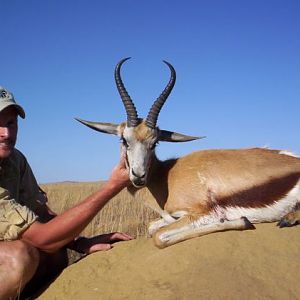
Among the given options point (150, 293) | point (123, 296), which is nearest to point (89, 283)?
point (123, 296)

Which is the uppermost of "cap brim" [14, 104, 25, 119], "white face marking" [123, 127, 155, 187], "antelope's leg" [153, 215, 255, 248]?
"cap brim" [14, 104, 25, 119]

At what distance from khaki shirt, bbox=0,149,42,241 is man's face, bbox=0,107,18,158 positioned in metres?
0.44

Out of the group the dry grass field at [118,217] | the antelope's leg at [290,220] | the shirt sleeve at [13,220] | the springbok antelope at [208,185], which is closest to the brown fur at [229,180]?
the springbok antelope at [208,185]

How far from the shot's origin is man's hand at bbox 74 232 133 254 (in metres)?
5.97

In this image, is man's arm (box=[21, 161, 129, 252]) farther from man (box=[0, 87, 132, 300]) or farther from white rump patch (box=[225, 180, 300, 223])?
white rump patch (box=[225, 180, 300, 223])

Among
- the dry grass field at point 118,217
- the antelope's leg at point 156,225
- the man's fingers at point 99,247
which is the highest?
the antelope's leg at point 156,225

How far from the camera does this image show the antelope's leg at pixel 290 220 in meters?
5.48

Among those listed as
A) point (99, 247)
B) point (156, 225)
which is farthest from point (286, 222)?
point (99, 247)

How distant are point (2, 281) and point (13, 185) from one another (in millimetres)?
1560

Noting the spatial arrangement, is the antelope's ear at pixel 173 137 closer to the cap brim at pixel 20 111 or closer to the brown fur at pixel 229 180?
the brown fur at pixel 229 180

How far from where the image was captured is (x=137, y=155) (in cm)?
640

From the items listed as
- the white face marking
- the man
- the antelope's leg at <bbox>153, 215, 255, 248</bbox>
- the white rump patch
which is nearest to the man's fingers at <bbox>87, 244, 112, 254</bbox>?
the man

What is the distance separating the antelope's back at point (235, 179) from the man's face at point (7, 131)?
2.51 metres

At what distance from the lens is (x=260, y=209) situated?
597 cm
